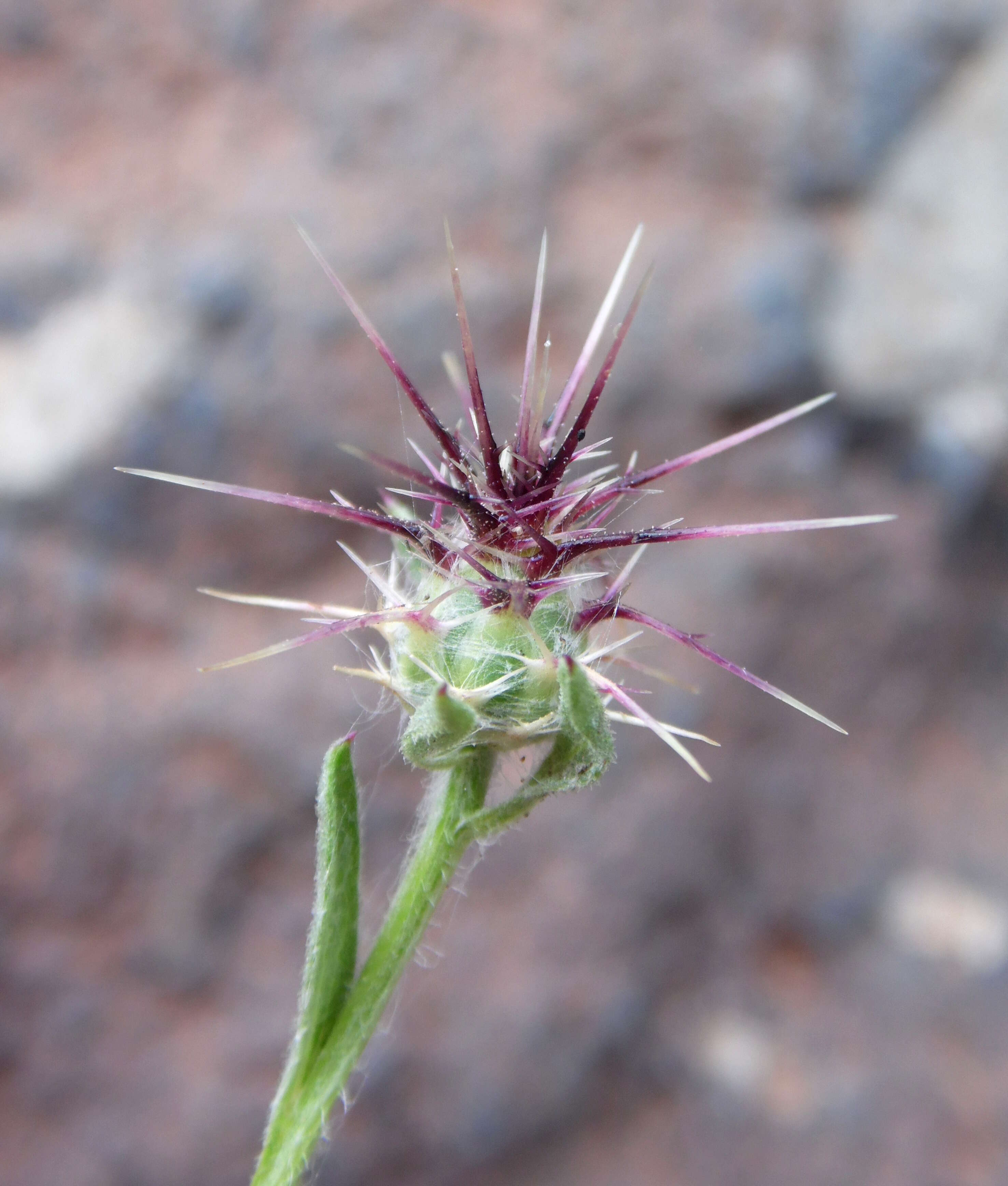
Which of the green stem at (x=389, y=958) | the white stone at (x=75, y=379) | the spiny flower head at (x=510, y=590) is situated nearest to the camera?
the spiny flower head at (x=510, y=590)

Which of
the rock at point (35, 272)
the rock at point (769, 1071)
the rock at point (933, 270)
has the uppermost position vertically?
the rock at point (35, 272)

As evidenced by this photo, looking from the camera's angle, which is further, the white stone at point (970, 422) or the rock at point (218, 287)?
the white stone at point (970, 422)

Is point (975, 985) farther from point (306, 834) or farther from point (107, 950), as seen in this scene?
point (107, 950)

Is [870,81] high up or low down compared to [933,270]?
up

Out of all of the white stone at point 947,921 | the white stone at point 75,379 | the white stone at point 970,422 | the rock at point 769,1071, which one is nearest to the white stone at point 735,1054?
the rock at point 769,1071

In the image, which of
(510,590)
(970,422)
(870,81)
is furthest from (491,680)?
(870,81)

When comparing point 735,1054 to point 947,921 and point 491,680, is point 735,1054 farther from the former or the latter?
point 491,680

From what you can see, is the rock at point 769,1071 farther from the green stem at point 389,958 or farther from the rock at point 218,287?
the rock at point 218,287

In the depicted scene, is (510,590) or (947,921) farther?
(947,921)
